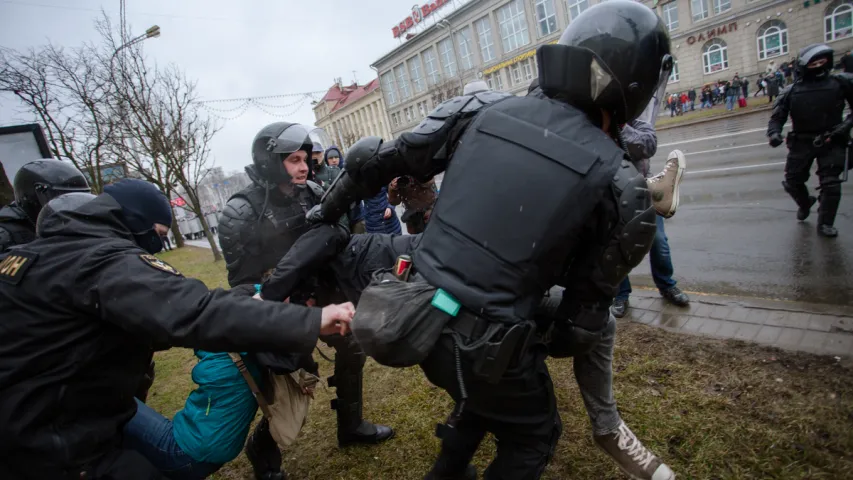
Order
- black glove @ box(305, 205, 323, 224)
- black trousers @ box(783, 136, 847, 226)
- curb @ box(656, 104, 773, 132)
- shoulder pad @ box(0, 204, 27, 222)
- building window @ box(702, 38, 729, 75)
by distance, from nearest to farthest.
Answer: black glove @ box(305, 205, 323, 224)
shoulder pad @ box(0, 204, 27, 222)
black trousers @ box(783, 136, 847, 226)
curb @ box(656, 104, 773, 132)
building window @ box(702, 38, 729, 75)

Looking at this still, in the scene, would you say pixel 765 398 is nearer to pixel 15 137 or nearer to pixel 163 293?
pixel 163 293

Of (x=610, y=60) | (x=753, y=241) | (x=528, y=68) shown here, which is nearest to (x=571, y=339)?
(x=610, y=60)

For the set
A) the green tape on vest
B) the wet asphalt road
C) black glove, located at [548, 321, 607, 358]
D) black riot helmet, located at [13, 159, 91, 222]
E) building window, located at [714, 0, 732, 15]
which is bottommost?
the wet asphalt road

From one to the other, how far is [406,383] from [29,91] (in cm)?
1226

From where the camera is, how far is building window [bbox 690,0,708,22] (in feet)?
88.0

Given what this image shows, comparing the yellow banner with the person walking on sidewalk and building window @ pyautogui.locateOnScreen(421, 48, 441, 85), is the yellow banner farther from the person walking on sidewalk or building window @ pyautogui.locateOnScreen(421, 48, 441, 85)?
the person walking on sidewalk

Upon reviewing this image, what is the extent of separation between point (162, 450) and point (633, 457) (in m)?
2.14

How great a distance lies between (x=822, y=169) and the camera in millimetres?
4430

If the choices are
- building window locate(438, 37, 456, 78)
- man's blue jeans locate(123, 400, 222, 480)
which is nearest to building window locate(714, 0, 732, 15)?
building window locate(438, 37, 456, 78)

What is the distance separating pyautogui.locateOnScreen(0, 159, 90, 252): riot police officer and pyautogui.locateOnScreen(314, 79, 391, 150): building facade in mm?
51900

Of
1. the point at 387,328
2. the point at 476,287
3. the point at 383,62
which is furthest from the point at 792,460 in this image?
the point at 383,62

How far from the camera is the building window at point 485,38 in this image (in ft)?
130

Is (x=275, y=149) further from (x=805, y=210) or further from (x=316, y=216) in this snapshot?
(x=805, y=210)

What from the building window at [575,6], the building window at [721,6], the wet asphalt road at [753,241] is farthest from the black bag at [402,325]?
the building window at [575,6]
